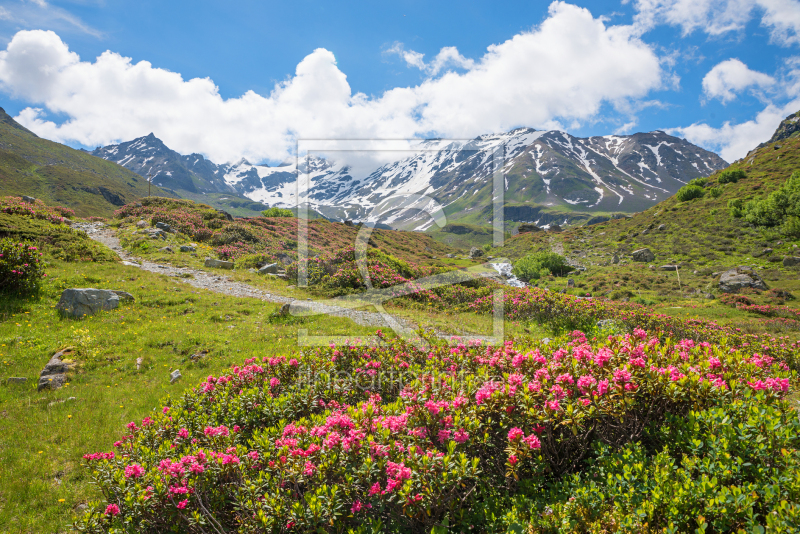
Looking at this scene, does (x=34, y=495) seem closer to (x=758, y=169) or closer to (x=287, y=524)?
(x=287, y=524)

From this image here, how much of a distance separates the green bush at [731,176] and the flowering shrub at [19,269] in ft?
302

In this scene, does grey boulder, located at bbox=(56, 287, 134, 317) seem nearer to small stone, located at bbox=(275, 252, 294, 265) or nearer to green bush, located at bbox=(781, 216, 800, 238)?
small stone, located at bbox=(275, 252, 294, 265)

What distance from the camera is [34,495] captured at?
5363 mm

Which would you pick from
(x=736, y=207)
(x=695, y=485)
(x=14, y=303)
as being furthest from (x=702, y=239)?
(x=14, y=303)

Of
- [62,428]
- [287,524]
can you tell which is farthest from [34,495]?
[287,524]

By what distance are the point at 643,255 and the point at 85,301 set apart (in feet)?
200

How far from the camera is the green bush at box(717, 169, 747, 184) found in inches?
2424

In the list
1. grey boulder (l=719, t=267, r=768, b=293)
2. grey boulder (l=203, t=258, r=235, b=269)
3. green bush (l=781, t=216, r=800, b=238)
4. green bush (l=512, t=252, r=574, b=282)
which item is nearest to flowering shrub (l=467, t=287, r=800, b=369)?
grey boulder (l=203, t=258, r=235, b=269)

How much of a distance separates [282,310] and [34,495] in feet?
29.4

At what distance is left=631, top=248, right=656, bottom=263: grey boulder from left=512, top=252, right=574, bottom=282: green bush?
940 cm

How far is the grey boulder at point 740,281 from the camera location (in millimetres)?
30619

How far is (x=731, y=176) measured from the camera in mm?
62406

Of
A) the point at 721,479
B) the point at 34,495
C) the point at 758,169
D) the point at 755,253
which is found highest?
the point at 758,169

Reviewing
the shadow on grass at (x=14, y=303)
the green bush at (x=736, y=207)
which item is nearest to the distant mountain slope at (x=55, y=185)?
the shadow on grass at (x=14, y=303)
